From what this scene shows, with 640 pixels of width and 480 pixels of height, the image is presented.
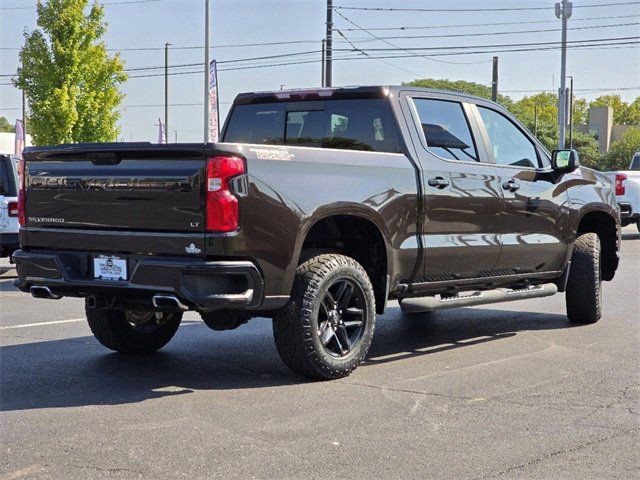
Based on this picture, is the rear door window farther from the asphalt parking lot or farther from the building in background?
Answer: the building in background

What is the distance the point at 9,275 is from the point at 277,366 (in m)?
9.11

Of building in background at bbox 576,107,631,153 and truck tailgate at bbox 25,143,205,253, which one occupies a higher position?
building in background at bbox 576,107,631,153

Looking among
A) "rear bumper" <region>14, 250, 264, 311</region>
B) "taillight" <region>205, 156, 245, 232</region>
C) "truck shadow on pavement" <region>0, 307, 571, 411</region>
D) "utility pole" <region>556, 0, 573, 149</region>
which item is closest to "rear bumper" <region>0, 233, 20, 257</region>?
"truck shadow on pavement" <region>0, 307, 571, 411</region>

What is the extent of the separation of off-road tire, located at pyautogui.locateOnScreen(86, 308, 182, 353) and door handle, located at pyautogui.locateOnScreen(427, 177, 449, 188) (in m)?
2.20

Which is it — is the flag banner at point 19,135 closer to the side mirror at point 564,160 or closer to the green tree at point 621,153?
the side mirror at point 564,160

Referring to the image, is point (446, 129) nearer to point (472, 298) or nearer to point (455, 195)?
point (455, 195)

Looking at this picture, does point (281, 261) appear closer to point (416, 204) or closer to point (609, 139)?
point (416, 204)

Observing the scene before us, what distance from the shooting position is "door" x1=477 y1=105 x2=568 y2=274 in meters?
8.05

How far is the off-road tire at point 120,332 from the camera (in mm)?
7367

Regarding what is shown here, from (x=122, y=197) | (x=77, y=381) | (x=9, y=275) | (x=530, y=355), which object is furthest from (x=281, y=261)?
(x=9, y=275)

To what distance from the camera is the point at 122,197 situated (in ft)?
20.2

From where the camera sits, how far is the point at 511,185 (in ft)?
26.3

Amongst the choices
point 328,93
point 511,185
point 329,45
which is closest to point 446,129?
point 511,185

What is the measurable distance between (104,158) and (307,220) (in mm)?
1358
